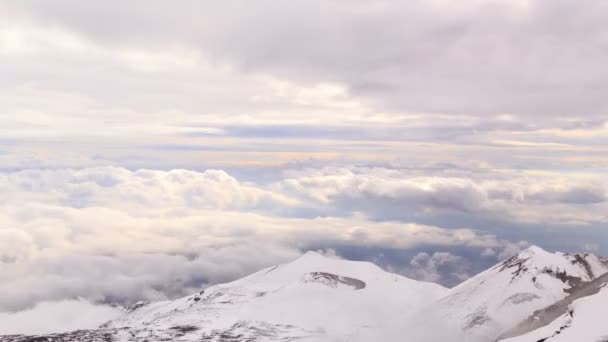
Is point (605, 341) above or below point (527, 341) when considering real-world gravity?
above

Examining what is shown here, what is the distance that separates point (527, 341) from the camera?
19988 centimetres

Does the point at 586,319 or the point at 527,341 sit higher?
the point at 586,319

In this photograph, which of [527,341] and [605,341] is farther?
[527,341]

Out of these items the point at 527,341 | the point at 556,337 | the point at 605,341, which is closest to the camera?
the point at 605,341

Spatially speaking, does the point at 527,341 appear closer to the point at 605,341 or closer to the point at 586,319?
the point at 586,319

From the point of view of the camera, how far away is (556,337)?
183000mm

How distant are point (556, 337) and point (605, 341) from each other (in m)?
24.0

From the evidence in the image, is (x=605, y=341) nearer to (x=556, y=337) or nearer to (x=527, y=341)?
(x=556, y=337)

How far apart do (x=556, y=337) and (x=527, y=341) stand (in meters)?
18.8

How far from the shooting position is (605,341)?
526 feet

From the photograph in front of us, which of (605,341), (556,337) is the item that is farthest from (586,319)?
(605,341)

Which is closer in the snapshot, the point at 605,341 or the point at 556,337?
the point at 605,341

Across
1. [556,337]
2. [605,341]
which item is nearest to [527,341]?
[556,337]

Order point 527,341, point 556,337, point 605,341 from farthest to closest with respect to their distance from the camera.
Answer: point 527,341, point 556,337, point 605,341
